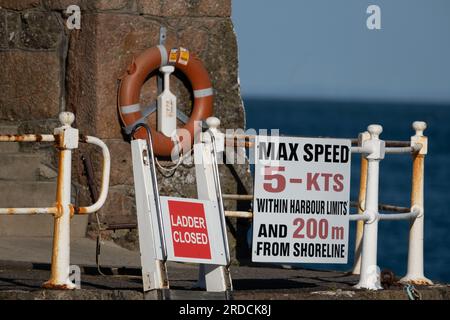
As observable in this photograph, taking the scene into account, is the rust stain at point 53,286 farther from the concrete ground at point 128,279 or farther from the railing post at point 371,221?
the railing post at point 371,221

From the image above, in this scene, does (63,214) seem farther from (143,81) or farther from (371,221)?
(143,81)

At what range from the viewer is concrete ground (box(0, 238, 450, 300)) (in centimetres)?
877

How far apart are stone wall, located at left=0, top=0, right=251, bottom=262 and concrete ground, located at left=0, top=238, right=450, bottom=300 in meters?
0.55

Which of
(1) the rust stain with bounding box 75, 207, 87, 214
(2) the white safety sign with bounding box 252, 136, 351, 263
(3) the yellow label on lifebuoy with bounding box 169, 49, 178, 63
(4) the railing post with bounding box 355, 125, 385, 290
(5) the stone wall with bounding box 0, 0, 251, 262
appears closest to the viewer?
(1) the rust stain with bounding box 75, 207, 87, 214

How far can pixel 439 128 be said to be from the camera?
108m

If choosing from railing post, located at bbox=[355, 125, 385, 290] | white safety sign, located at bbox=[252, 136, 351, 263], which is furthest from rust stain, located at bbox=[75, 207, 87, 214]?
railing post, located at bbox=[355, 125, 385, 290]

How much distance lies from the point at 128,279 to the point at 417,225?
6.77ft

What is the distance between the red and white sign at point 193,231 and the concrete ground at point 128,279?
0.24 metres

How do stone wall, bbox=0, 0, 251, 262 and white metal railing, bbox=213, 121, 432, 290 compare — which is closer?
white metal railing, bbox=213, 121, 432, 290

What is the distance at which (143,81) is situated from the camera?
463 inches

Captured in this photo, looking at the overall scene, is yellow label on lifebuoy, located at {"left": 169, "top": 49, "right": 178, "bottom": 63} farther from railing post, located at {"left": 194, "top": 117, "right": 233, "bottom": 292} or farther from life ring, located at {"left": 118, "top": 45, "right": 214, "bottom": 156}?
railing post, located at {"left": 194, "top": 117, "right": 233, "bottom": 292}

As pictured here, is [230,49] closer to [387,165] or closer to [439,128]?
[387,165]
